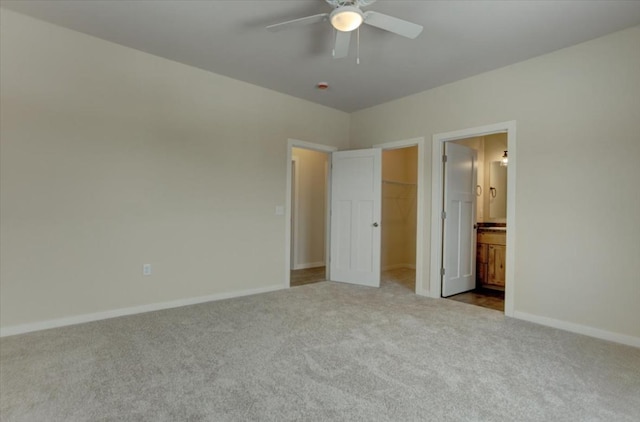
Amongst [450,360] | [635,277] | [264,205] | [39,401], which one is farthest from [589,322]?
[39,401]

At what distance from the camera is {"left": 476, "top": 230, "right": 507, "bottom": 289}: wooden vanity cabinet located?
4414mm

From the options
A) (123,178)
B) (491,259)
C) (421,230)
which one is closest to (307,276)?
(421,230)

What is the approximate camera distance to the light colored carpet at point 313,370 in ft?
5.73

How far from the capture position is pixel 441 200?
4.12 metres

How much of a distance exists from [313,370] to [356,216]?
9.47 feet

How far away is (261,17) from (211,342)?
270 cm

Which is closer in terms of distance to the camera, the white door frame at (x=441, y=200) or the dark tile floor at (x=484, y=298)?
the white door frame at (x=441, y=200)

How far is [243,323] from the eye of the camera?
3053 millimetres

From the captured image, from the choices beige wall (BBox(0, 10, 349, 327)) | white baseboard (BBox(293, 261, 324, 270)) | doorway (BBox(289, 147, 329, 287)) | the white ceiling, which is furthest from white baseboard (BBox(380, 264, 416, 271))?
the white ceiling

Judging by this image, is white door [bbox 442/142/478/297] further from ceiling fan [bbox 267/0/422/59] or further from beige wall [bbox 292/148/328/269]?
beige wall [bbox 292/148/328/269]

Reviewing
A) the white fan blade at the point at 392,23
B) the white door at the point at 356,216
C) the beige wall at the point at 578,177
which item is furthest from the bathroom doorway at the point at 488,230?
the white fan blade at the point at 392,23

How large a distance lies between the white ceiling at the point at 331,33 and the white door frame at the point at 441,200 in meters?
0.67

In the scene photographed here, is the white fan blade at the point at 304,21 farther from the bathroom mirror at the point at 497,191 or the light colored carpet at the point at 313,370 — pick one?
the bathroom mirror at the point at 497,191

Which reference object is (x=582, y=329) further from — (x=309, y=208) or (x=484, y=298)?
(x=309, y=208)
